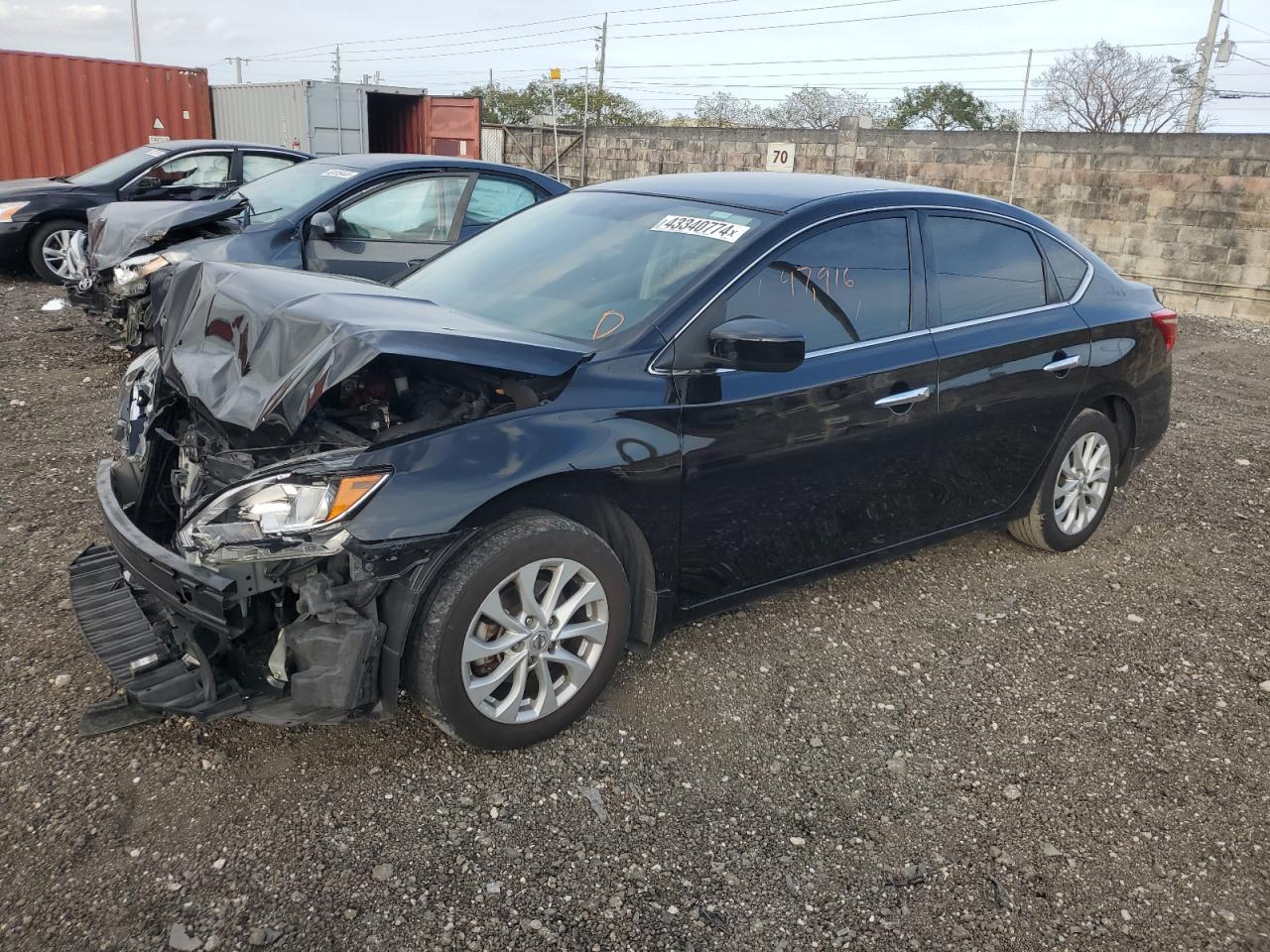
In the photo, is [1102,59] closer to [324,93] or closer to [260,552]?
[324,93]

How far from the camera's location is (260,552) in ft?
7.98

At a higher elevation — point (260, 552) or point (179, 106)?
point (179, 106)

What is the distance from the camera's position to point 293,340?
2.70m

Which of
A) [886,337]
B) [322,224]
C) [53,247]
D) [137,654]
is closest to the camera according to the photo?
[137,654]

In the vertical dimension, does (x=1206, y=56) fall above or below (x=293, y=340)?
above

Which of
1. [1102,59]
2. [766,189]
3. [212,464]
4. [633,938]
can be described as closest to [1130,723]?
[633,938]

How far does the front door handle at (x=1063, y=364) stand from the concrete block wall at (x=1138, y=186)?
10.2 metres

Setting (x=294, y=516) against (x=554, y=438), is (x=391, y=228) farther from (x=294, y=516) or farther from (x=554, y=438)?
(x=294, y=516)

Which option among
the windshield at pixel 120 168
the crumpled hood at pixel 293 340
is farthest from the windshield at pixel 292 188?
the crumpled hood at pixel 293 340

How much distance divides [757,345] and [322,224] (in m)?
4.48

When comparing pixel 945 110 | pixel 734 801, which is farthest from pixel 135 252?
pixel 945 110

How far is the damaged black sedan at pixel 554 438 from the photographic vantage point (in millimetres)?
2541

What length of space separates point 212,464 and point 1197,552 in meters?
4.53

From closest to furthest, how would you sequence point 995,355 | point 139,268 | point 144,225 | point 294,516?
1. point 294,516
2. point 995,355
3. point 139,268
4. point 144,225
